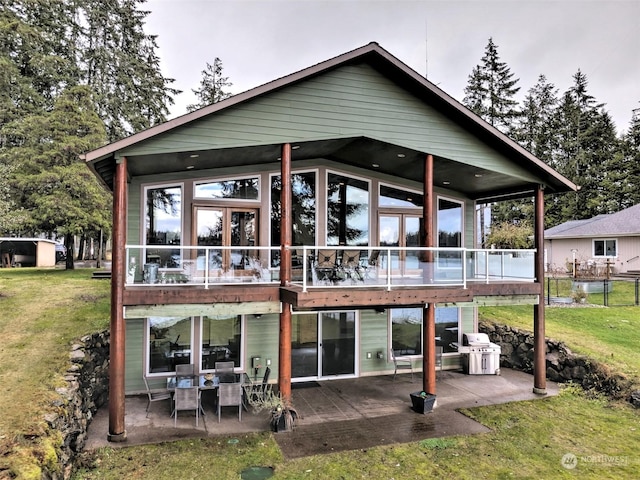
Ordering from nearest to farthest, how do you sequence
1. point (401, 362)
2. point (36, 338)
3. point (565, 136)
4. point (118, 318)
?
point (118, 318), point (36, 338), point (401, 362), point (565, 136)

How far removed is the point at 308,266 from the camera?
8211 mm

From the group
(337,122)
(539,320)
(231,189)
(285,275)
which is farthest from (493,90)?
(285,275)

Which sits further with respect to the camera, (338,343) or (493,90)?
(493,90)

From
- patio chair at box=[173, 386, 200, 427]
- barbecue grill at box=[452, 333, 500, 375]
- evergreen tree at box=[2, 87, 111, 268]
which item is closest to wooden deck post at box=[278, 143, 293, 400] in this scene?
patio chair at box=[173, 386, 200, 427]

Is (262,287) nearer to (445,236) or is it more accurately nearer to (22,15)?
(445,236)

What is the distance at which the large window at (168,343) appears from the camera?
9758 millimetres

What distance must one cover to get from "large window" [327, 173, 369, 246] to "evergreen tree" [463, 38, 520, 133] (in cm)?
3186

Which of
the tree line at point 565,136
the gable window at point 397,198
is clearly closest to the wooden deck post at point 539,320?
the gable window at point 397,198

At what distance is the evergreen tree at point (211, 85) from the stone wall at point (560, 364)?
112ft

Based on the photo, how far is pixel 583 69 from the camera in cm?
4147

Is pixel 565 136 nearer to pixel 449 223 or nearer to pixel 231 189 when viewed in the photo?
pixel 449 223

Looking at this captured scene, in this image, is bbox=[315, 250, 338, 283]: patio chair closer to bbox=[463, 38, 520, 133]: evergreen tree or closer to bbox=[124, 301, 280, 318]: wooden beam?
bbox=[124, 301, 280, 318]: wooden beam

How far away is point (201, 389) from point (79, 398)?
86.8 inches

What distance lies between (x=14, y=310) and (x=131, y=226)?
4410 millimetres
